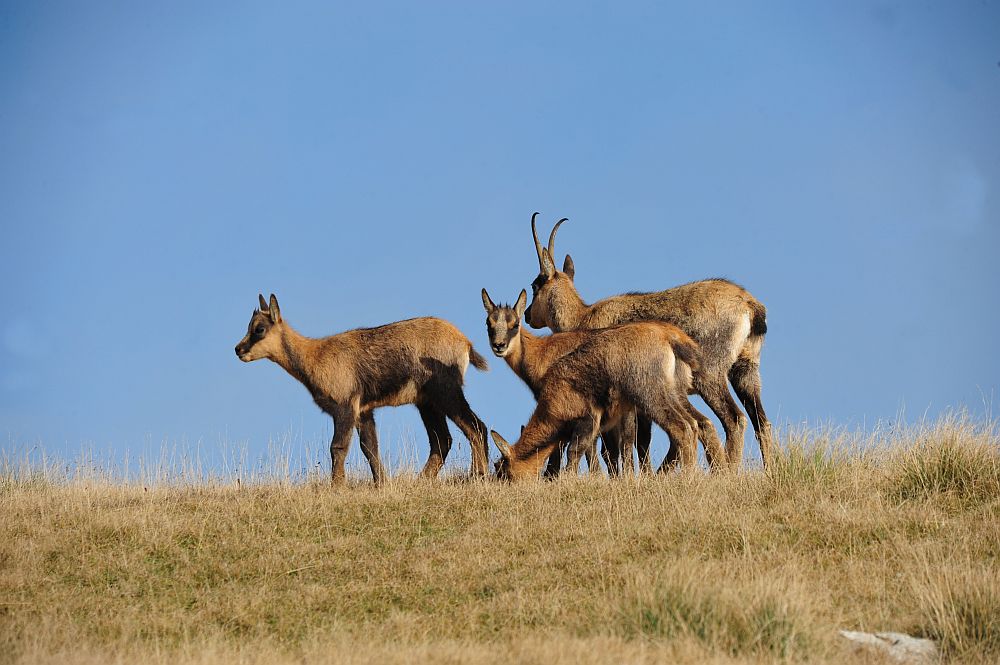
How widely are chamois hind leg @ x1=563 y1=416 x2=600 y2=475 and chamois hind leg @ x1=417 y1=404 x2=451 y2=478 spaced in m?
2.15

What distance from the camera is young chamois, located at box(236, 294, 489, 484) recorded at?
14727 mm

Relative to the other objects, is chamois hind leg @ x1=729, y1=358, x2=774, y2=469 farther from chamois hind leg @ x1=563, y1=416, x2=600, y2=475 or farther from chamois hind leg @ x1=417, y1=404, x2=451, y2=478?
chamois hind leg @ x1=417, y1=404, x2=451, y2=478

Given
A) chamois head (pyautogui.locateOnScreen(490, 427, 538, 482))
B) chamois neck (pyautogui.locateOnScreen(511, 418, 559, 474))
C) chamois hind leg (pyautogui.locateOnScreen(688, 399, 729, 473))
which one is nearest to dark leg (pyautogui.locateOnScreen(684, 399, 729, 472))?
chamois hind leg (pyautogui.locateOnScreen(688, 399, 729, 473))

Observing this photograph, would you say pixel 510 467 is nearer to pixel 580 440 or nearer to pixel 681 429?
pixel 580 440

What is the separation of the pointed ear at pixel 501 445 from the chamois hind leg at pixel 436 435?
65.8 inches

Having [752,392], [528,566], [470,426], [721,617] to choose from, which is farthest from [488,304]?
[721,617]

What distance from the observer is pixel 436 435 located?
50.2 feet

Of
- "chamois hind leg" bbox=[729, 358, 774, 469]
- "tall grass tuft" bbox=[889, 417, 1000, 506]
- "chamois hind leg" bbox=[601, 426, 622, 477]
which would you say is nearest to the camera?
"tall grass tuft" bbox=[889, 417, 1000, 506]

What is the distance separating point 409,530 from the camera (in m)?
11.6

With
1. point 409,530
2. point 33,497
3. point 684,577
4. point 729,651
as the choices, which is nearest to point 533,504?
point 409,530

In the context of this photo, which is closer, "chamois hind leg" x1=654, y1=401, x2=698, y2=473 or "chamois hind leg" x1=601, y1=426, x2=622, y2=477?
"chamois hind leg" x1=654, y1=401, x2=698, y2=473

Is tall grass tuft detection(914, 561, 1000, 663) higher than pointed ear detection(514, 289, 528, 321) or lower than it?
lower

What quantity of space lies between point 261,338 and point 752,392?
7049 mm

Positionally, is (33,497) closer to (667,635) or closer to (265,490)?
(265,490)
